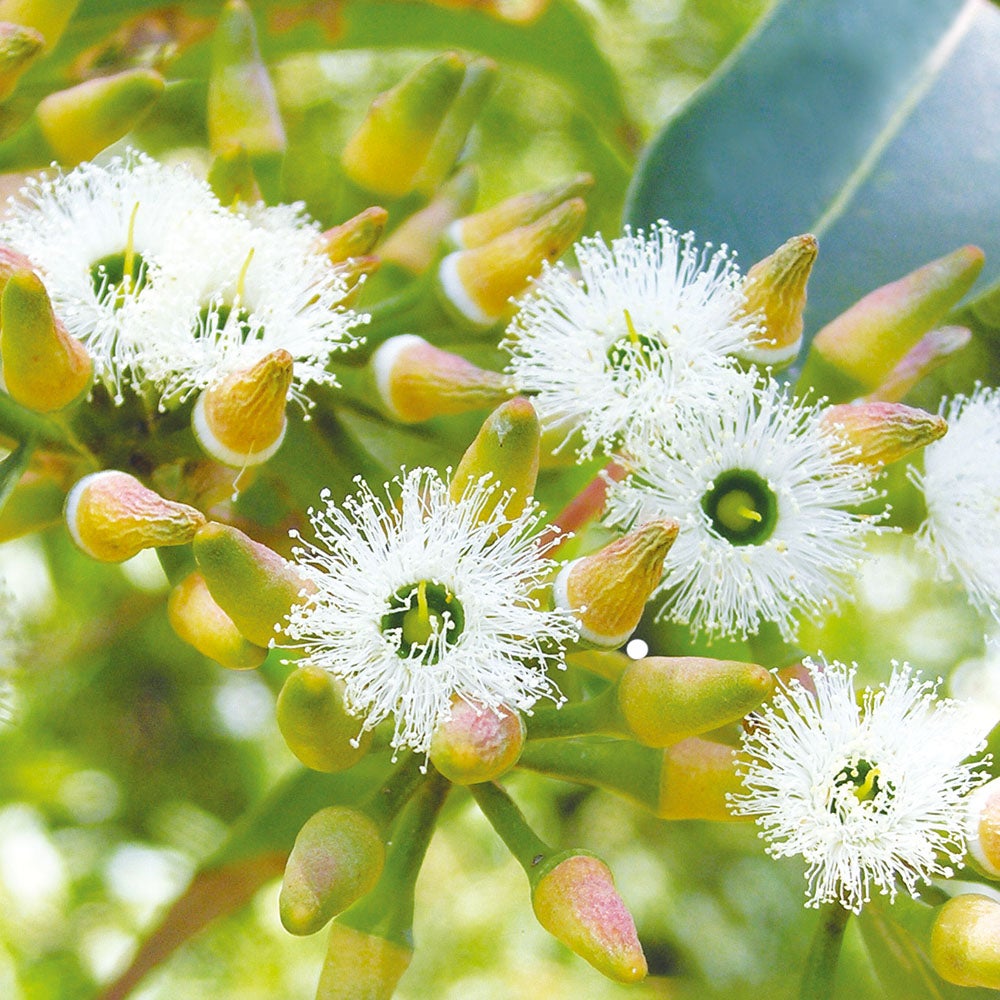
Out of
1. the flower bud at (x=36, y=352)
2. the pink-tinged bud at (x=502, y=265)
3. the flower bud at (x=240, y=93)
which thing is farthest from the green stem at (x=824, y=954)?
the flower bud at (x=240, y=93)

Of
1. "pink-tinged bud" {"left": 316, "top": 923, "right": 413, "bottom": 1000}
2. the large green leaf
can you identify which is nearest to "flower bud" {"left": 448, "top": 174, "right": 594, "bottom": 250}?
the large green leaf

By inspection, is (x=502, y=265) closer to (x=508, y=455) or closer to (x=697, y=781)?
(x=508, y=455)

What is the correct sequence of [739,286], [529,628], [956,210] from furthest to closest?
[956,210], [739,286], [529,628]

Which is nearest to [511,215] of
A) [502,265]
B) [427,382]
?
[502,265]

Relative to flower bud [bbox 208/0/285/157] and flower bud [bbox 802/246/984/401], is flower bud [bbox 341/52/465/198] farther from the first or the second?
flower bud [bbox 802/246/984/401]

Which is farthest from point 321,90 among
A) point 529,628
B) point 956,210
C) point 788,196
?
point 529,628

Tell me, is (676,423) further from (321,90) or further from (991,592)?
(321,90)

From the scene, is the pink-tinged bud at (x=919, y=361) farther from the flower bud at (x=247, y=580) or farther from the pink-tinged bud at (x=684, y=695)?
the flower bud at (x=247, y=580)
